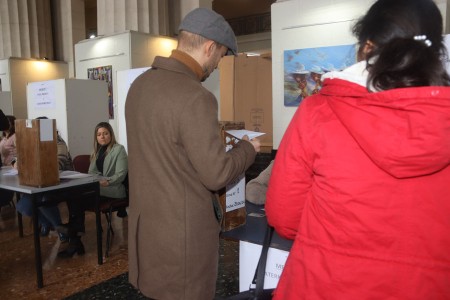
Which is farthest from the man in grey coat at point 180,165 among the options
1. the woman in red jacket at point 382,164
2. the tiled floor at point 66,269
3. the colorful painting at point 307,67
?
the colorful painting at point 307,67

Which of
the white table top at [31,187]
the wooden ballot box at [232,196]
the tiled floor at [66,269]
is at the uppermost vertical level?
the wooden ballot box at [232,196]

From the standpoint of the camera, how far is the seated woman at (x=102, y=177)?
368cm

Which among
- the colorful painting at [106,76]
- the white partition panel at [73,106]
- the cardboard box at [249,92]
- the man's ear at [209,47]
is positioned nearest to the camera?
the man's ear at [209,47]

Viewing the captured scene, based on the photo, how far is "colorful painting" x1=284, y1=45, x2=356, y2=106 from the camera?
202 inches

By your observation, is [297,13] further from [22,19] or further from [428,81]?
[22,19]

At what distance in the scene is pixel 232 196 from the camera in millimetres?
1498

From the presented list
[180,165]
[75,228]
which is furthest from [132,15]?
[180,165]

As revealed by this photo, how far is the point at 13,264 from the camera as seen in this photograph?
11.4 feet

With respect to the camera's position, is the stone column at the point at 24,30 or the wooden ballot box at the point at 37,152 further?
the stone column at the point at 24,30

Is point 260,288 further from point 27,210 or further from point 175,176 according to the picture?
point 27,210

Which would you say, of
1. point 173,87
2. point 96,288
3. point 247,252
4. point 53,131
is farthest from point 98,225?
point 173,87

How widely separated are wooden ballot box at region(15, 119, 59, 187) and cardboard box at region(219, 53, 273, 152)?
13.9 feet

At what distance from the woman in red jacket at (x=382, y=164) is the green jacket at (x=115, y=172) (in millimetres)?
3142

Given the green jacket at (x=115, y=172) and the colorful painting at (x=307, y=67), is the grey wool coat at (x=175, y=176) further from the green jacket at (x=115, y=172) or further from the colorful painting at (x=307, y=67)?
the colorful painting at (x=307, y=67)
